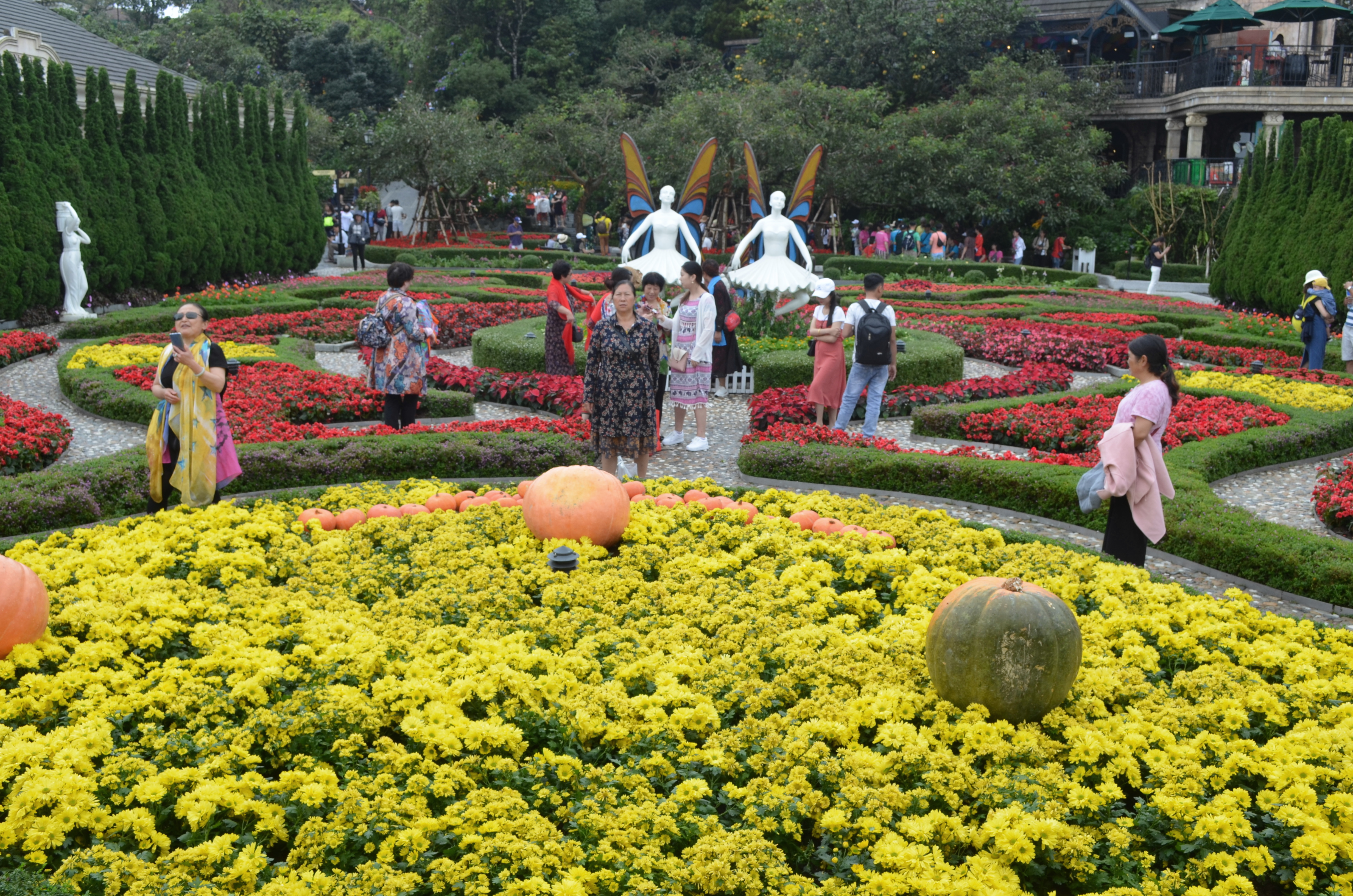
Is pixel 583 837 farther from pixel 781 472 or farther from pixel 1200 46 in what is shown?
pixel 1200 46

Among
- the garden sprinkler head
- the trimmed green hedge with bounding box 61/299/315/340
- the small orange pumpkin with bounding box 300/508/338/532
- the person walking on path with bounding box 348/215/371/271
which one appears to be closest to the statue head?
the trimmed green hedge with bounding box 61/299/315/340

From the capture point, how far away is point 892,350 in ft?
32.7

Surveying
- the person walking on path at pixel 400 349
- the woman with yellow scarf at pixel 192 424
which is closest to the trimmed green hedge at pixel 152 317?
the person walking on path at pixel 400 349

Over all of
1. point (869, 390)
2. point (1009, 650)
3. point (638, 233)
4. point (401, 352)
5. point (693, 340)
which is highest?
point (638, 233)

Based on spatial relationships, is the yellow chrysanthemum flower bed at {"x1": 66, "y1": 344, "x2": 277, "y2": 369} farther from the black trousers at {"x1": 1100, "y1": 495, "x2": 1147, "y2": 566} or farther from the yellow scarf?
the black trousers at {"x1": 1100, "y1": 495, "x2": 1147, "y2": 566}

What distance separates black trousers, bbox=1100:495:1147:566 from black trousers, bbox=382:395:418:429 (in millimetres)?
6113

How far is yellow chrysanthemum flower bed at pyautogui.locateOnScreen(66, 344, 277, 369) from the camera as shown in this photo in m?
13.0

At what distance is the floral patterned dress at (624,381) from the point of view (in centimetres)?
838

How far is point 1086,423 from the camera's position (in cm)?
1070

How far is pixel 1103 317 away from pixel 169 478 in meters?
15.9

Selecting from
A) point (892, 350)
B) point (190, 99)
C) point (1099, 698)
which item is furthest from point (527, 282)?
point (1099, 698)

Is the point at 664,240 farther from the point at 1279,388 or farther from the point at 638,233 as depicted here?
the point at 1279,388

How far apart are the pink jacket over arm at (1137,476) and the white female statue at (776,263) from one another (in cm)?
728

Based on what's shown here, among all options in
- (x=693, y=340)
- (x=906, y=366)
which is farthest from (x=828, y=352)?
(x=906, y=366)
